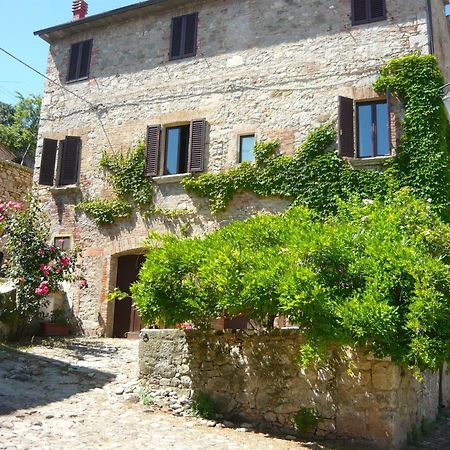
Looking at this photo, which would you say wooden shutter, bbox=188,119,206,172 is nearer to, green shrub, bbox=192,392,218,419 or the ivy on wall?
the ivy on wall

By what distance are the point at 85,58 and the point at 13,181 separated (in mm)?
4395

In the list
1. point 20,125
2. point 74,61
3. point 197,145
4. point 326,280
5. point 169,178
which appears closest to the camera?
point 326,280

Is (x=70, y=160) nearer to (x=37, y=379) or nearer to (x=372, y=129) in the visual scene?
(x=37, y=379)

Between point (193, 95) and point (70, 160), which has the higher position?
point (193, 95)

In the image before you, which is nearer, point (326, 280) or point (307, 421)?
point (326, 280)

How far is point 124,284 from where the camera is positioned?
12.3 metres

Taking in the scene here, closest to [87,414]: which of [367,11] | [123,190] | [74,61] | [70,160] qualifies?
[123,190]

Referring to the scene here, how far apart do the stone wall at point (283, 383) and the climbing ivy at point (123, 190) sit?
5159mm

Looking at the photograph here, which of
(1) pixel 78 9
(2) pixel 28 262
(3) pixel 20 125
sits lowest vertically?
(2) pixel 28 262

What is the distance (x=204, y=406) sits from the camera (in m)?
6.74

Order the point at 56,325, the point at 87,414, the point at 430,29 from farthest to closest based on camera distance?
the point at 56,325, the point at 430,29, the point at 87,414

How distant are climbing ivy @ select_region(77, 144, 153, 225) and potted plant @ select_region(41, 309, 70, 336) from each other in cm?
235

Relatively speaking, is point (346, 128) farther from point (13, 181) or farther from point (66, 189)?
point (13, 181)

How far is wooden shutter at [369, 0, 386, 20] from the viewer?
1094cm
